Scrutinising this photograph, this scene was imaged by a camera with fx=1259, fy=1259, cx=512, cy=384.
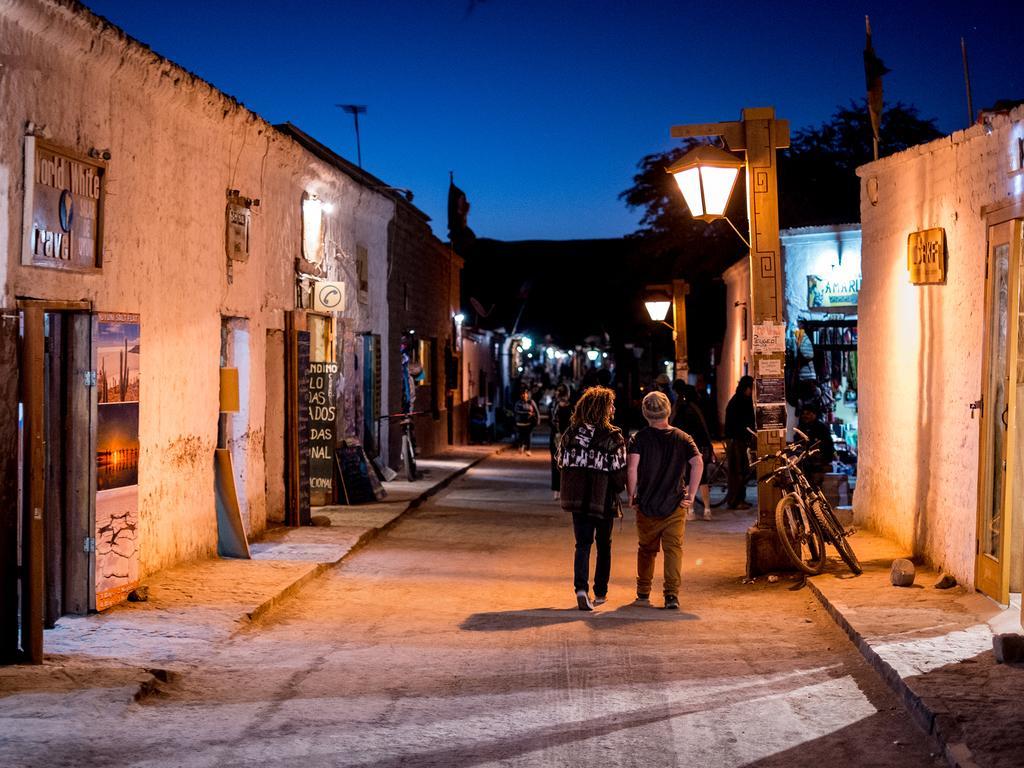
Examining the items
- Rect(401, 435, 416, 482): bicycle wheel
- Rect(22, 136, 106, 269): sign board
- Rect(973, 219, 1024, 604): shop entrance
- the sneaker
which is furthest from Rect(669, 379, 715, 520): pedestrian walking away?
Rect(22, 136, 106, 269): sign board

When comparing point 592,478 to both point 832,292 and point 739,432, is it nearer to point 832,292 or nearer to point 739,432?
point 739,432

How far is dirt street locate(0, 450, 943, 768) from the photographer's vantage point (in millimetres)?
5859

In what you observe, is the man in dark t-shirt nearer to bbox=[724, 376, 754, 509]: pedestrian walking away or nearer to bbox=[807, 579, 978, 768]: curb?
bbox=[807, 579, 978, 768]: curb

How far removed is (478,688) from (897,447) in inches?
263

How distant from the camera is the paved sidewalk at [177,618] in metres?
7.08

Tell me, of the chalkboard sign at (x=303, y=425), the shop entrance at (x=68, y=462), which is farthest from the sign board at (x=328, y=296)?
the shop entrance at (x=68, y=462)

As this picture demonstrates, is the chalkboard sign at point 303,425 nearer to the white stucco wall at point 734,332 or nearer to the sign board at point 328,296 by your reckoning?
the sign board at point 328,296

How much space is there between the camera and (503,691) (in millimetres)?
7031

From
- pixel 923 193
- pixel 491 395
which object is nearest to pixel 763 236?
pixel 923 193

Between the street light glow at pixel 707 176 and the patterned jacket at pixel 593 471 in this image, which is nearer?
the patterned jacket at pixel 593 471

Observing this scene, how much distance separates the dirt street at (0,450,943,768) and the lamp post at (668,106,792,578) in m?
0.54

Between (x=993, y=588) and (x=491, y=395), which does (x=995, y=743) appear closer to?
(x=993, y=588)

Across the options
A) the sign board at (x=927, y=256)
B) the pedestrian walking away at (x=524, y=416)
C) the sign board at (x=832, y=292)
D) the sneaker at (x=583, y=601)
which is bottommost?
the sneaker at (x=583, y=601)

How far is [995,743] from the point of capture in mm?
5605
